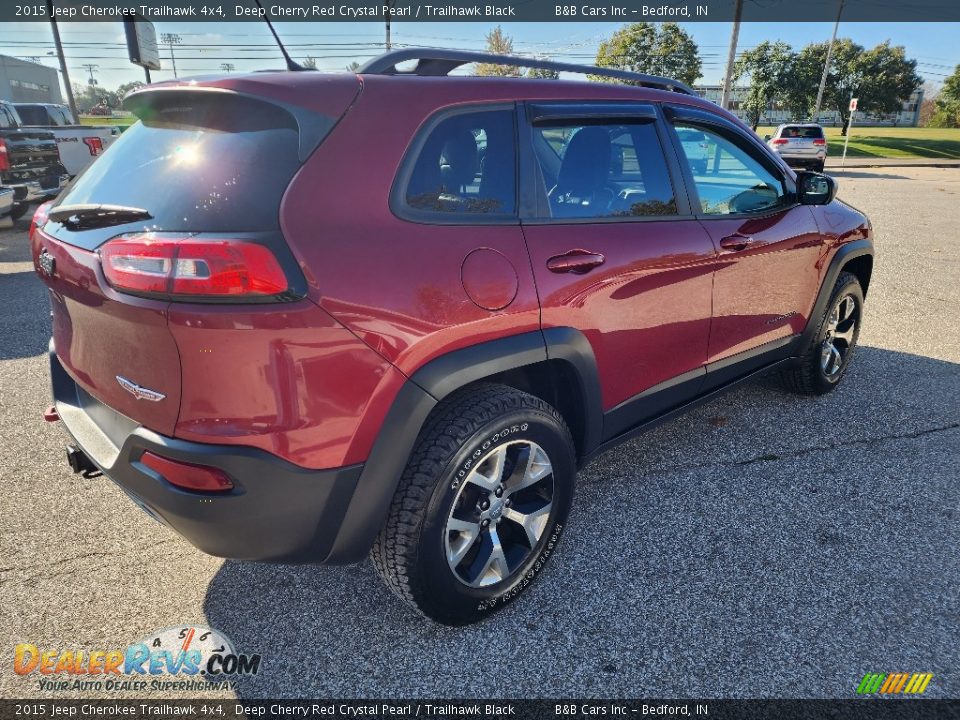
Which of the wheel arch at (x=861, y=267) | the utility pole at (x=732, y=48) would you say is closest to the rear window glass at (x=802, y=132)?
the utility pole at (x=732, y=48)

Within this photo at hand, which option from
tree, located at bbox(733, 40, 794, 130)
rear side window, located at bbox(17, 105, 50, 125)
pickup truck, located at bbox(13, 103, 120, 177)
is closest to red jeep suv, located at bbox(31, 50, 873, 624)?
pickup truck, located at bbox(13, 103, 120, 177)

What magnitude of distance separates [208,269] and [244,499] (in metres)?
0.61

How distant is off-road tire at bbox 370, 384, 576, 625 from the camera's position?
1928 millimetres

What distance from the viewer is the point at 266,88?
1799 mm

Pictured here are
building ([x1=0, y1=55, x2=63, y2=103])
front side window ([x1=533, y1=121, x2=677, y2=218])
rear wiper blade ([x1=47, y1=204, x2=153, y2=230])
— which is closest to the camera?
rear wiper blade ([x1=47, y1=204, x2=153, y2=230])

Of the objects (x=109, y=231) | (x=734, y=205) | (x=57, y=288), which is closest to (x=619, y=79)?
(x=734, y=205)

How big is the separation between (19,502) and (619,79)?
10.9ft

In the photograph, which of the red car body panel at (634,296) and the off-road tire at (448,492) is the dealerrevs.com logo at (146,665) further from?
the red car body panel at (634,296)

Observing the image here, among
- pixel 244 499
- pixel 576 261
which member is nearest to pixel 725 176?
pixel 576 261

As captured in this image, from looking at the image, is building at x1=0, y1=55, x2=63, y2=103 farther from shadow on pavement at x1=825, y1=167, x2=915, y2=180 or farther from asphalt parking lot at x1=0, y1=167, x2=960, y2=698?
asphalt parking lot at x1=0, y1=167, x2=960, y2=698

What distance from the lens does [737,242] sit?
9.57ft

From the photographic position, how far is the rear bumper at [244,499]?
64.7 inches

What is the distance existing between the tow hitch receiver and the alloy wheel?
1288 millimetres

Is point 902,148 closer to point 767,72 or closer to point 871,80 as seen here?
point 767,72
